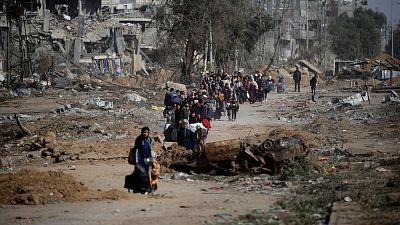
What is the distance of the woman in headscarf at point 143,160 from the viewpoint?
1297cm

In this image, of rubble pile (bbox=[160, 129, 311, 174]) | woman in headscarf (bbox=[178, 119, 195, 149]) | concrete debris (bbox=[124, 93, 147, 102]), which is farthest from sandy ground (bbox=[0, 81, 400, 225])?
concrete debris (bbox=[124, 93, 147, 102])

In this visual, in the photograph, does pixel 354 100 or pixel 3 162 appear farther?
pixel 354 100

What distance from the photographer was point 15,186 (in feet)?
43.1

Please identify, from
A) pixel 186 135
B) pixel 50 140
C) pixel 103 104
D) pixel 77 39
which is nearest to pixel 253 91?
pixel 103 104

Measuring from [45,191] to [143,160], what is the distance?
1.66m

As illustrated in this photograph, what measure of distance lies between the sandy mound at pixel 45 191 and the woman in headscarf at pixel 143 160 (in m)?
0.33

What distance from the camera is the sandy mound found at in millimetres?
12672

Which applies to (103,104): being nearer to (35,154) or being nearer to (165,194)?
(35,154)

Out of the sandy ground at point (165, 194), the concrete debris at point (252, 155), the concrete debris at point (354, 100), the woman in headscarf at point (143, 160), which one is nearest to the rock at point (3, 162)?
the sandy ground at point (165, 194)

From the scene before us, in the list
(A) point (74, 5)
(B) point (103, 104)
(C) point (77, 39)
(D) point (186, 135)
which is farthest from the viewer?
(A) point (74, 5)

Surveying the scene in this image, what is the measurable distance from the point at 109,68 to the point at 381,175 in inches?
1860

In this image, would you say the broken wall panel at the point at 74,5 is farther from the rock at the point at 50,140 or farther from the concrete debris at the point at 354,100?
the rock at the point at 50,140

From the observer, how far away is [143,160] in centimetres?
1298

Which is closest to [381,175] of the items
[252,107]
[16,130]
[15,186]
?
[15,186]
